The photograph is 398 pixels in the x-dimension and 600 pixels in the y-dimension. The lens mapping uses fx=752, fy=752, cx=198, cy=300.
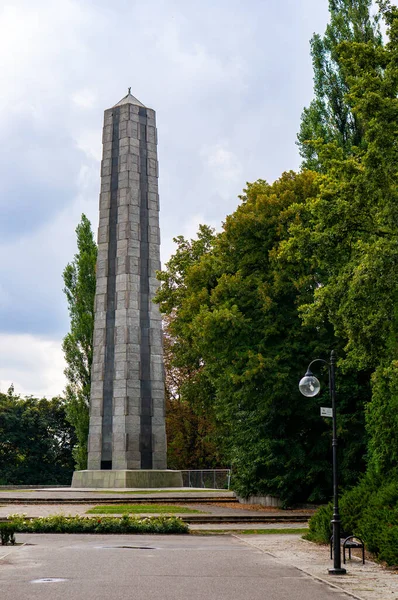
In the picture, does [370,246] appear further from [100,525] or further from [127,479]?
[127,479]

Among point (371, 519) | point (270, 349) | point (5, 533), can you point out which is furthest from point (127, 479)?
point (371, 519)

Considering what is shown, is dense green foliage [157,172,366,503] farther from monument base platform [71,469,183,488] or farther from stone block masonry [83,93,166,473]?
stone block masonry [83,93,166,473]

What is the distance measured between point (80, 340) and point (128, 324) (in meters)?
8.51

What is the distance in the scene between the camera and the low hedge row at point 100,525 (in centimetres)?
2094

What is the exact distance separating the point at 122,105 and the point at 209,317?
22.8 meters

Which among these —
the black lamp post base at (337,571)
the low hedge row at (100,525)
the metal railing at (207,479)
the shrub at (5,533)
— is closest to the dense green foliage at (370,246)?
the low hedge row at (100,525)

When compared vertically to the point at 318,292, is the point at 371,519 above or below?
below

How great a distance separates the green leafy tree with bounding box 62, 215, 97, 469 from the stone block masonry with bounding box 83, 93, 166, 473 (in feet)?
20.6

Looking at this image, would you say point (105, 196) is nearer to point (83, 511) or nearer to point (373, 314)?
point (83, 511)

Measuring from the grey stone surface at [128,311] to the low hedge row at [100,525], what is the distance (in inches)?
748

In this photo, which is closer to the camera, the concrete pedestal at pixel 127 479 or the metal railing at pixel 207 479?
the concrete pedestal at pixel 127 479

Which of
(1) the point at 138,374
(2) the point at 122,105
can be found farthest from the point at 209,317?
(2) the point at 122,105

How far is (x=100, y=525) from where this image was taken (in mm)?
20984

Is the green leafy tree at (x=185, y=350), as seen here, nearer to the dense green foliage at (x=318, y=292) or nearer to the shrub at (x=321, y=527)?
the dense green foliage at (x=318, y=292)
